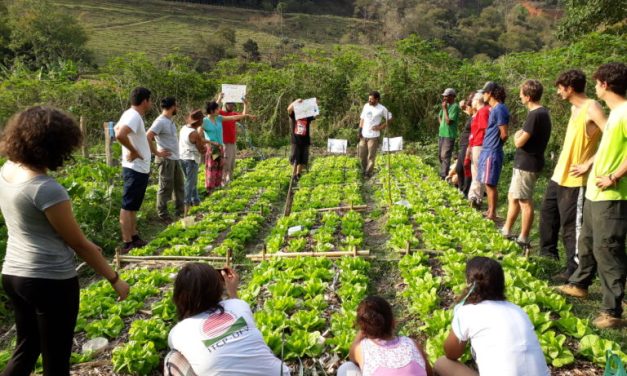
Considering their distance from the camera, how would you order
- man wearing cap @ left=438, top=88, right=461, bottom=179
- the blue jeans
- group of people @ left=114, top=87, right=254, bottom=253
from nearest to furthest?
group of people @ left=114, top=87, right=254, bottom=253 → the blue jeans → man wearing cap @ left=438, top=88, right=461, bottom=179

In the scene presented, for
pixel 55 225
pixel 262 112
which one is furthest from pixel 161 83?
pixel 55 225

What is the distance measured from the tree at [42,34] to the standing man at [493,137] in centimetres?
2300

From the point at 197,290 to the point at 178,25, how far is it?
53183 millimetres

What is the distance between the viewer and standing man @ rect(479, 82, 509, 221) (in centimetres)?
653

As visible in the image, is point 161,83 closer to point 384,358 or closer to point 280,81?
point 280,81

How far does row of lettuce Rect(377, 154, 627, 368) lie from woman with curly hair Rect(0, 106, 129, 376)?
2.67 m

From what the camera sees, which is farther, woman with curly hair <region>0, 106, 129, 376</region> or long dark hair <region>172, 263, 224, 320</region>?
long dark hair <region>172, 263, 224, 320</region>

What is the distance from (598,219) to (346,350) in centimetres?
259

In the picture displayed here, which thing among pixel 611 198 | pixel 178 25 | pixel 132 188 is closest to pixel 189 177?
pixel 132 188

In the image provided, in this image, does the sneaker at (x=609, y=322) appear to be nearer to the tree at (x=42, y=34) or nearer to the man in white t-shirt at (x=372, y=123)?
the man in white t-shirt at (x=372, y=123)

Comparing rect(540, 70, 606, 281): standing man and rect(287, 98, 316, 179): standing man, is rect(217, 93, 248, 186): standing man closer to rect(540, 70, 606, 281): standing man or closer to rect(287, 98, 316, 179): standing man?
rect(287, 98, 316, 179): standing man

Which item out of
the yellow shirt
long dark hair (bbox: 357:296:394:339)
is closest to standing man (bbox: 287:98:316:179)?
the yellow shirt

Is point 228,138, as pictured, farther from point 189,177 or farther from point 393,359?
point 393,359

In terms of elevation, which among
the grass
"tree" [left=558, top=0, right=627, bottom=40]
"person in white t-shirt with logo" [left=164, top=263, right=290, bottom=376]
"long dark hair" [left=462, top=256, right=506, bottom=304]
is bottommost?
"person in white t-shirt with logo" [left=164, top=263, right=290, bottom=376]
